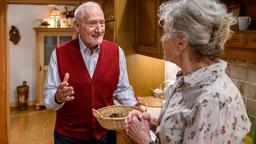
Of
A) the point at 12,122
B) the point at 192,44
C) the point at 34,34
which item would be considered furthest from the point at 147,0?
the point at 34,34

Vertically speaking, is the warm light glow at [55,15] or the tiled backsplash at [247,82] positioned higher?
the warm light glow at [55,15]

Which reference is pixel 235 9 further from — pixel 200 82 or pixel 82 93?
pixel 82 93

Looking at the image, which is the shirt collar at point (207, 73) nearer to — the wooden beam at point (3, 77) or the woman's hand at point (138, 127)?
the woman's hand at point (138, 127)

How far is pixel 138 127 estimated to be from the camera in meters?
1.28

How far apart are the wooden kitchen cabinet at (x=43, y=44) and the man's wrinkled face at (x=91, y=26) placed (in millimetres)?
5220

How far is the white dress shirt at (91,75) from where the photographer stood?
6.47ft

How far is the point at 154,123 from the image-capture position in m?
1.37

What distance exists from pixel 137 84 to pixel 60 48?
1.43 meters

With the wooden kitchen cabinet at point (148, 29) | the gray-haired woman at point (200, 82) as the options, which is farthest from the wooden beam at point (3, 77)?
the gray-haired woman at point (200, 82)

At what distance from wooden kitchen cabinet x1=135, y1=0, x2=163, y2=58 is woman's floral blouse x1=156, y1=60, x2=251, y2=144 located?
5.11ft

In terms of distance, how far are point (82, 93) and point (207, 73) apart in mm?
1063

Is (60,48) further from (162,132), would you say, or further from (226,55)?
(162,132)

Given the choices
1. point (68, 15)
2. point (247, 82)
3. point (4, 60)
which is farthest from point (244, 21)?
point (68, 15)

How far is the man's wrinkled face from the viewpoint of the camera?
6.51 feet
